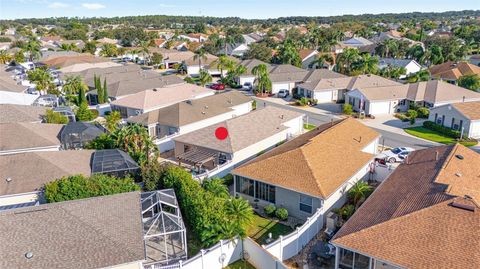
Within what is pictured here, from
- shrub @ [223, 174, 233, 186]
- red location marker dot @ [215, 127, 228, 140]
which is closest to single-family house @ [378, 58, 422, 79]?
red location marker dot @ [215, 127, 228, 140]

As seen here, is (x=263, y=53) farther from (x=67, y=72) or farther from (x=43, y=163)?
(x=43, y=163)

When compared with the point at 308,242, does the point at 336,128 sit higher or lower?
higher

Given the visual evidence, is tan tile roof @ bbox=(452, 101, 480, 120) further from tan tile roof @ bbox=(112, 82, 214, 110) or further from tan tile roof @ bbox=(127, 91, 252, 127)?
tan tile roof @ bbox=(112, 82, 214, 110)

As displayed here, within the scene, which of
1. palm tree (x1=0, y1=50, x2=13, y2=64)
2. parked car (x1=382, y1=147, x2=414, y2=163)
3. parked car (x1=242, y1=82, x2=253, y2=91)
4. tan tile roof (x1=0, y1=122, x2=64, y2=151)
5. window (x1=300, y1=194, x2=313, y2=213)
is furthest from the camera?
Answer: palm tree (x1=0, y1=50, x2=13, y2=64)

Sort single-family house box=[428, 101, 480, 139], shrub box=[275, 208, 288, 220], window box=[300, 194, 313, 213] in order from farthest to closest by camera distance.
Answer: single-family house box=[428, 101, 480, 139], shrub box=[275, 208, 288, 220], window box=[300, 194, 313, 213]

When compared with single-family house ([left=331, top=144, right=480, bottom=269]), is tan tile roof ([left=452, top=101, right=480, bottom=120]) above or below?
above

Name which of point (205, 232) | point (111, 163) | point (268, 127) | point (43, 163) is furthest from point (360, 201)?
point (43, 163)
